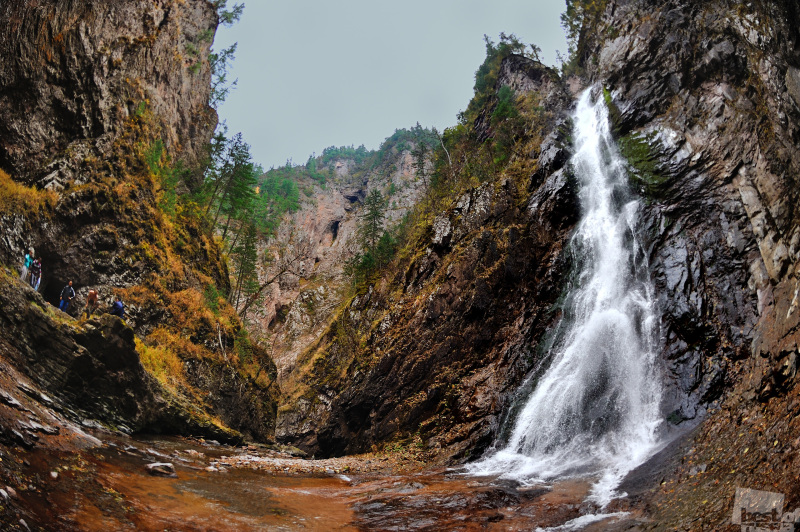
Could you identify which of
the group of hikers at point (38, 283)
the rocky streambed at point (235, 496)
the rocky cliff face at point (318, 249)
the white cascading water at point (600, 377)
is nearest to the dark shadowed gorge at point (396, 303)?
the rocky streambed at point (235, 496)

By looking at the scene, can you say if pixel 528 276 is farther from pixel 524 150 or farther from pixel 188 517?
pixel 188 517

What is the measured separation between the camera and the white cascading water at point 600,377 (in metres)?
13.7

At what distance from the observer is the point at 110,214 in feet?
65.9

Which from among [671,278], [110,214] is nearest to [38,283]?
[110,214]

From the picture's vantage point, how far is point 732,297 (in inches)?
619

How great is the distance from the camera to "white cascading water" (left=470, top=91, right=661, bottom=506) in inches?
538

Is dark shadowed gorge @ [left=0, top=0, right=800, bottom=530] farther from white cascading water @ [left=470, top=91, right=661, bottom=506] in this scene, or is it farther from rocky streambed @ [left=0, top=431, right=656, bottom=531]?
white cascading water @ [left=470, top=91, right=661, bottom=506]

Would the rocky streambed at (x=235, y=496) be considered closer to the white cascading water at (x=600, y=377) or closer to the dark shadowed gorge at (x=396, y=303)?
the dark shadowed gorge at (x=396, y=303)

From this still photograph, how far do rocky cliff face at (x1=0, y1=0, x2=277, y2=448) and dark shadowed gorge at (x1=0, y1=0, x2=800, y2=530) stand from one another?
11cm

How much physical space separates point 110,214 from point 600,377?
22.0m

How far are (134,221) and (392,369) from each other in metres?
14.9

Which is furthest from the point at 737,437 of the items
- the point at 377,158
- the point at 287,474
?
the point at 377,158

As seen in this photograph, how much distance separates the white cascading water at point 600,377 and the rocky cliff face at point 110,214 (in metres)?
12.7

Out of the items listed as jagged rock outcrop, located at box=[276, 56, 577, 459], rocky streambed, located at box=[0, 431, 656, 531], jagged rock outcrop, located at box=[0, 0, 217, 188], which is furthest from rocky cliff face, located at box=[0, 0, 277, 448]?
jagged rock outcrop, located at box=[276, 56, 577, 459]
